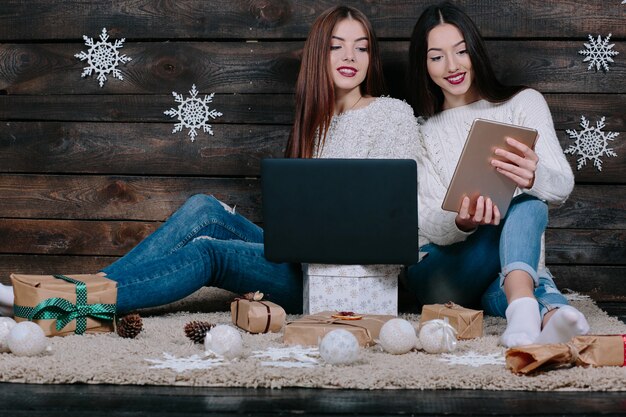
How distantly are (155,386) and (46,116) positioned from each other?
1.51 metres

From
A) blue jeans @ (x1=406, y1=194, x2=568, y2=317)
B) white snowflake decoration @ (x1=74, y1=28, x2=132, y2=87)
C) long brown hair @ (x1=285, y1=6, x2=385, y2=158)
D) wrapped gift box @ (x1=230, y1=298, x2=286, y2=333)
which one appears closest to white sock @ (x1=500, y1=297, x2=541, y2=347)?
blue jeans @ (x1=406, y1=194, x2=568, y2=317)

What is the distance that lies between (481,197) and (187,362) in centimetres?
78

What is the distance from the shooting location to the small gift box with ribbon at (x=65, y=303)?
72.4 inches

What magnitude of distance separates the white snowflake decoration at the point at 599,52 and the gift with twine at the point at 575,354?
1247mm

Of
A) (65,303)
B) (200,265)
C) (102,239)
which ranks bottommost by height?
(65,303)

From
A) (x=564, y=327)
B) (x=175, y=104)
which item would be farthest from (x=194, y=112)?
(x=564, y=327)

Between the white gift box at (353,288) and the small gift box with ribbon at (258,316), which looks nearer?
the small gift box with ribbon at (258,316)

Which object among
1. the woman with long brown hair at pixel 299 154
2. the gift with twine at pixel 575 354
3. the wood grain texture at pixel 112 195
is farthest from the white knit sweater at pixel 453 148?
the wood grain texture at pixel 112 195

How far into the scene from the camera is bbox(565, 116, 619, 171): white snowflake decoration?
8.40 ft

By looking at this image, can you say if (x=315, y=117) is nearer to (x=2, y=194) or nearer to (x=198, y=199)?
(x=198, y=199)

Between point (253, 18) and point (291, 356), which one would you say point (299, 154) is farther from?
point (291, 356)

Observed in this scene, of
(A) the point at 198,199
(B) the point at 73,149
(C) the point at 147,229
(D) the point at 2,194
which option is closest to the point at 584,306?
(A) the point at 198,199

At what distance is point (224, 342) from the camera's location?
1586mm

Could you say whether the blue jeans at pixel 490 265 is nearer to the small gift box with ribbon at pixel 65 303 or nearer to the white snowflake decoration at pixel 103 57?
the small gift box with ribbon at pixel 65 303
